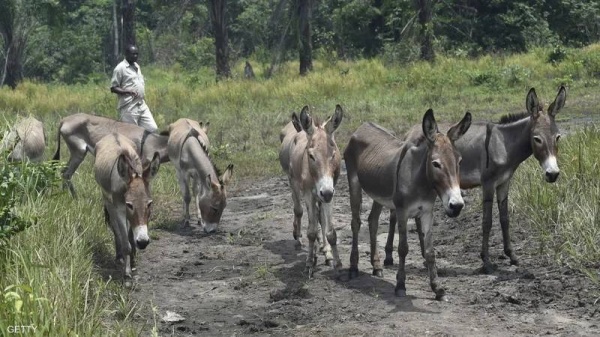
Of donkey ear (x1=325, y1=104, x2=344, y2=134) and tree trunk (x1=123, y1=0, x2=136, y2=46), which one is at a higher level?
tree trunk (x1=123, y1=0, x2=136, y2=46)

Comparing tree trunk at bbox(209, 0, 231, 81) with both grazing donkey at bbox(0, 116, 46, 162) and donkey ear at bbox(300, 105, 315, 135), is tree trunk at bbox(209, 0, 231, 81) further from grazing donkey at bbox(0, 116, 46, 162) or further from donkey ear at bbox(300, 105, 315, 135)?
donkey ear at bbox(300, 105, 315, 135)

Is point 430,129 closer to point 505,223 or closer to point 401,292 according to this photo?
point 401,292

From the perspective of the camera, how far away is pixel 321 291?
895 centimetres

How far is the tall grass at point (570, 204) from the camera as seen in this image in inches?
358

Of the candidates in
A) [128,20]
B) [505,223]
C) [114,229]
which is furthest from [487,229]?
[128,20]

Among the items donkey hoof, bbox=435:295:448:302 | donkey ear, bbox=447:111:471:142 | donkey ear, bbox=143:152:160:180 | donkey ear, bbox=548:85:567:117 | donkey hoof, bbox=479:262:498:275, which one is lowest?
donkey hoof, bbox=479:262:498:275

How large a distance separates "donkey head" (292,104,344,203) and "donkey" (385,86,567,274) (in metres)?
0.88

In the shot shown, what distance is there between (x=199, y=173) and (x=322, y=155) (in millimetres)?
3622

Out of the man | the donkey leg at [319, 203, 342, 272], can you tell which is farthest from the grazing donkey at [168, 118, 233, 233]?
the donkey leg at [319, 203, 342, 272]

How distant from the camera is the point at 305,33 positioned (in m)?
29.8

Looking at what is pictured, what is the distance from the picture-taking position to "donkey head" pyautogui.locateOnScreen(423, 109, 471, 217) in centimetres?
798

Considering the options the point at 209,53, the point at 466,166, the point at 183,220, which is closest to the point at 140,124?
the point at 183,220

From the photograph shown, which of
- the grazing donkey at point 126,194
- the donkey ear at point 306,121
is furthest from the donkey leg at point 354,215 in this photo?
the grazing donkey at point 126,194

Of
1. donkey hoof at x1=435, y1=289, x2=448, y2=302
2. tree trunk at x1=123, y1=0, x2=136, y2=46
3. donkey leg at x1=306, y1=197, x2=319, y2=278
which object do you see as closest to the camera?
donkey hoof at x1=435, y1=289, x2=448, y2=302
